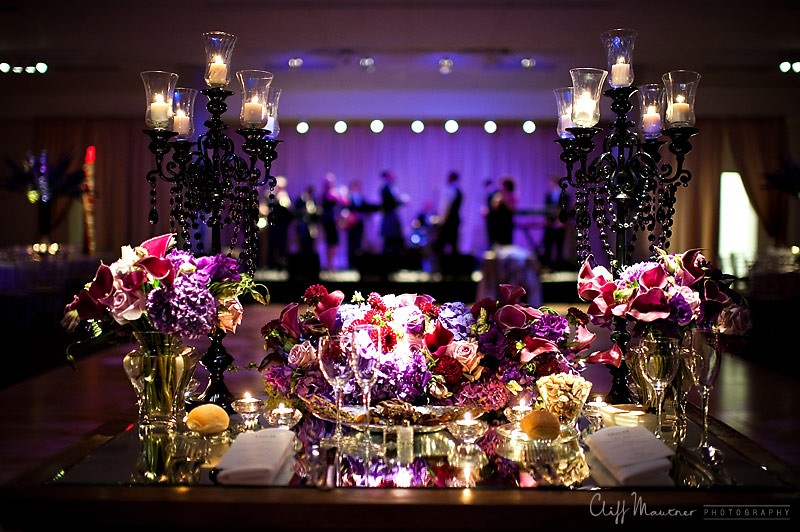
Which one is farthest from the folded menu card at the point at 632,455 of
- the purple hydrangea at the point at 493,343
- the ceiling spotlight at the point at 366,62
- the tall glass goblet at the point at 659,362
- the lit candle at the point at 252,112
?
the ceiling spotlight at the point at 366,62

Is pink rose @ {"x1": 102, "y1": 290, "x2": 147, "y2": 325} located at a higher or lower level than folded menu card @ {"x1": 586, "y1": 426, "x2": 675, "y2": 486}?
higher

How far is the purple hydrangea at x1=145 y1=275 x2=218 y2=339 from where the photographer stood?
6.93 ft

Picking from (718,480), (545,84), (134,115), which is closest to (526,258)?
(545,84)

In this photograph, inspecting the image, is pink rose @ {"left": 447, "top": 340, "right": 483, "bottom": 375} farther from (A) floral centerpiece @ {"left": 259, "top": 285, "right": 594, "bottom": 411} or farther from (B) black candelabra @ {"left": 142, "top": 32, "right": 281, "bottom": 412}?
(B) black candelabra @ {"left": 142, "top": 32, "right": 281, "bottom": 412}

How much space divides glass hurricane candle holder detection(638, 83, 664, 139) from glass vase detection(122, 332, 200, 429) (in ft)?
5.49

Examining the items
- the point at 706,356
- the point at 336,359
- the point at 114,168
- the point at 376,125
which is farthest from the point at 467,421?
the point at 114,168

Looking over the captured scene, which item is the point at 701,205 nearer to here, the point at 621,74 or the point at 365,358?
the point at 621,74

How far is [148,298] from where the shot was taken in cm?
212

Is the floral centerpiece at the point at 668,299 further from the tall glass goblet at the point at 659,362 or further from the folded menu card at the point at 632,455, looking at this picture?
the folded menu card at the point at 632,455

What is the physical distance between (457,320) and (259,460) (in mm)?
753

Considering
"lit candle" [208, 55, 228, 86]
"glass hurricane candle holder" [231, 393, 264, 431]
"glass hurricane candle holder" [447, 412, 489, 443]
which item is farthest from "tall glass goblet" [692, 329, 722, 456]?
"lit candle" [208, 55, 228, 86]

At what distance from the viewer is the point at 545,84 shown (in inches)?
523

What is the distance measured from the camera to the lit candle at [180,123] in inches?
107

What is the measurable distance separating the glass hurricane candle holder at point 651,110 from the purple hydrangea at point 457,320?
37.4 inches
